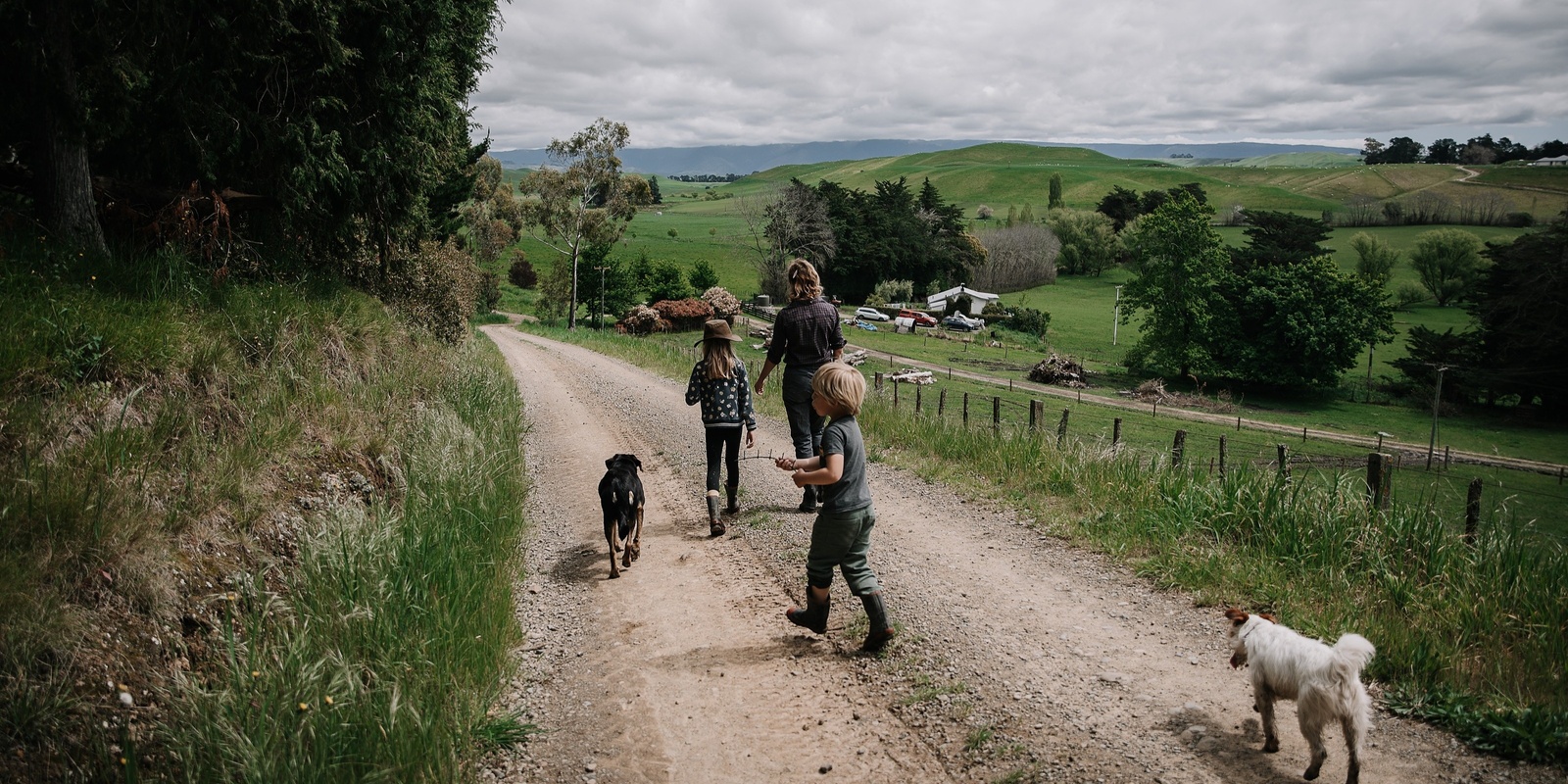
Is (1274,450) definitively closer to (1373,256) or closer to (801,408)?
(801,408)

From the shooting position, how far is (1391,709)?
4590 millimetres

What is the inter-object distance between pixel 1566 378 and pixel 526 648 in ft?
222

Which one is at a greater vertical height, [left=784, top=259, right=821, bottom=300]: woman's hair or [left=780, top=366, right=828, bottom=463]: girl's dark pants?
[left=784, top=259, right=821, bottom=300]: woman's hair

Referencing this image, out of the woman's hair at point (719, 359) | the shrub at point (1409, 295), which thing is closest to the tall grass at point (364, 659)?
the woman's hair at point (719, 359)

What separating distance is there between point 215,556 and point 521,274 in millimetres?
94941

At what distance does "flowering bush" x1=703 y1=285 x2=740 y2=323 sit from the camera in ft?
206

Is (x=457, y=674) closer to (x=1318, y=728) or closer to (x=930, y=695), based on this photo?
(x=930, y=695)

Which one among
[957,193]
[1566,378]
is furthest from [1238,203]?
[1566,378]

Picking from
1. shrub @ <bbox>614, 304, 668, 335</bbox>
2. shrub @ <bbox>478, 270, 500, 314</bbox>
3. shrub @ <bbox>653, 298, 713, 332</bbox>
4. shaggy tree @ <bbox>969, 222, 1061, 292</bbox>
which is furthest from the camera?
shaggy tree @ <bbox>969, 222, 1061, 292</bbox>

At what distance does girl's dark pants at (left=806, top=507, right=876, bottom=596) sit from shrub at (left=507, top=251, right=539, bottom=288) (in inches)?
3719

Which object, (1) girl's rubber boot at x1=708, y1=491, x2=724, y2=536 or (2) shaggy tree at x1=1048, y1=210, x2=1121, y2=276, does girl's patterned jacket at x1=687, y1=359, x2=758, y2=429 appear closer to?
(1) girl's rubber boot at x1=708, y1=491, x2=724, y2=536

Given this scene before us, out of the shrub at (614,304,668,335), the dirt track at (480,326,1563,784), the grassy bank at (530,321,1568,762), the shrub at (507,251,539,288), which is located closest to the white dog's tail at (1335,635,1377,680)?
the dirt track at (480,326,1563,784)

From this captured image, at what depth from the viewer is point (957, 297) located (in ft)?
278

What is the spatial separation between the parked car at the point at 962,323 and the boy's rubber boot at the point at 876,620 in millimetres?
72477
